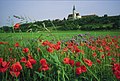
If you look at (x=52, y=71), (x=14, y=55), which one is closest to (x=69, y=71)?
(x=52, y=71)

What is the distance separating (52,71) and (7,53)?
1415 millimetres

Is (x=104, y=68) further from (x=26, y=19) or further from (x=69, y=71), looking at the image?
(x=26, y=19)

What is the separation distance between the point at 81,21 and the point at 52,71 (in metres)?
54.9

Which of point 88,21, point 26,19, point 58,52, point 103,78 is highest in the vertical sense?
point 26,19

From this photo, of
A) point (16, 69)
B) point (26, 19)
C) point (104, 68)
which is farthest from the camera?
point (104, 68)

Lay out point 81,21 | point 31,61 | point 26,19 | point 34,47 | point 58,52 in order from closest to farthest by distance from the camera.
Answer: point 31,61, point 26,19, point 58,52, point 34,47, point 81,21

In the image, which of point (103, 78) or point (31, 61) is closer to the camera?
point (31, 61)

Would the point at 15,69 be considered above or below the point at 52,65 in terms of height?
above

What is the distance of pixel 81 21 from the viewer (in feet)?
187

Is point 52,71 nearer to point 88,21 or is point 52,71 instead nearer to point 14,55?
point 14,55

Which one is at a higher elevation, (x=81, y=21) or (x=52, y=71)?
(x=52, y=71)

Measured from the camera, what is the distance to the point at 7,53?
13.0 ft

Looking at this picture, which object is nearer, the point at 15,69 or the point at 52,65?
the point at 15,69

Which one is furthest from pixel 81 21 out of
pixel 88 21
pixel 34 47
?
pixel 34 47
